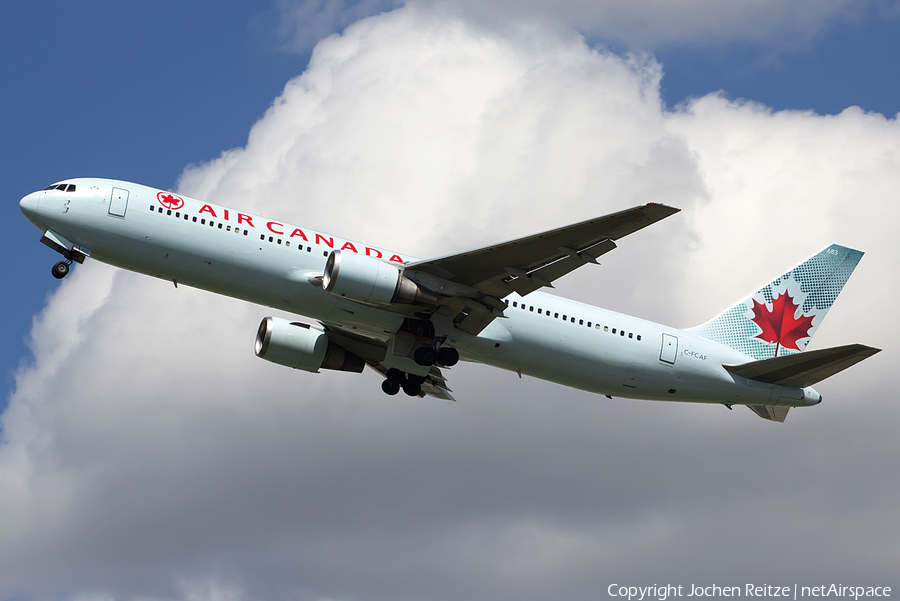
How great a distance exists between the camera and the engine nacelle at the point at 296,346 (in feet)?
130

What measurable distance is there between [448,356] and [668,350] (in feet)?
29.3

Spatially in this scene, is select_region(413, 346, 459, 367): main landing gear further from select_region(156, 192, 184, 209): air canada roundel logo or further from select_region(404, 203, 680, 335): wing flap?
select_region(156, 192, 184, 209): air canada roundel logo

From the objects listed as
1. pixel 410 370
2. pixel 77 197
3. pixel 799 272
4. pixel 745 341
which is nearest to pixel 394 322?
pixel 410 370

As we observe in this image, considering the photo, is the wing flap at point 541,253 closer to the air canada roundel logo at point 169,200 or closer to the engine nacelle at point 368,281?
the engine nacelle at point 368,281

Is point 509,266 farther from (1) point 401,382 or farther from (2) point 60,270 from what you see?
(2) point 60,270

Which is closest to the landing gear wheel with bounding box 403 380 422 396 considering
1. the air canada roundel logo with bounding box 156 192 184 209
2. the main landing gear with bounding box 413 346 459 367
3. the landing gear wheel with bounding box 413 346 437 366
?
the main landing gear with bounding box 413 346 459 367

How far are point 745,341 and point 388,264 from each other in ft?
54.9

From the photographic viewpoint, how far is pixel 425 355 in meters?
34.6

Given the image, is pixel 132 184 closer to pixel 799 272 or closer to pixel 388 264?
pixel 388 264

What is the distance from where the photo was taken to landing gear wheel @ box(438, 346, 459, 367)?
34.8 metres

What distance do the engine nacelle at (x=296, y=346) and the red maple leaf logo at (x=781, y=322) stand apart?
716 inches

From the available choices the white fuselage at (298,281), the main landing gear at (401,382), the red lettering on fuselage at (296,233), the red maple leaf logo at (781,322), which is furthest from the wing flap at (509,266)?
the red maple leaf logo at (781,322)

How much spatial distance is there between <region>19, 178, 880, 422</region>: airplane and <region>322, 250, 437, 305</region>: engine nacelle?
0.05 metres

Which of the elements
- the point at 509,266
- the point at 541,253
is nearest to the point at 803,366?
the point at 541,253
